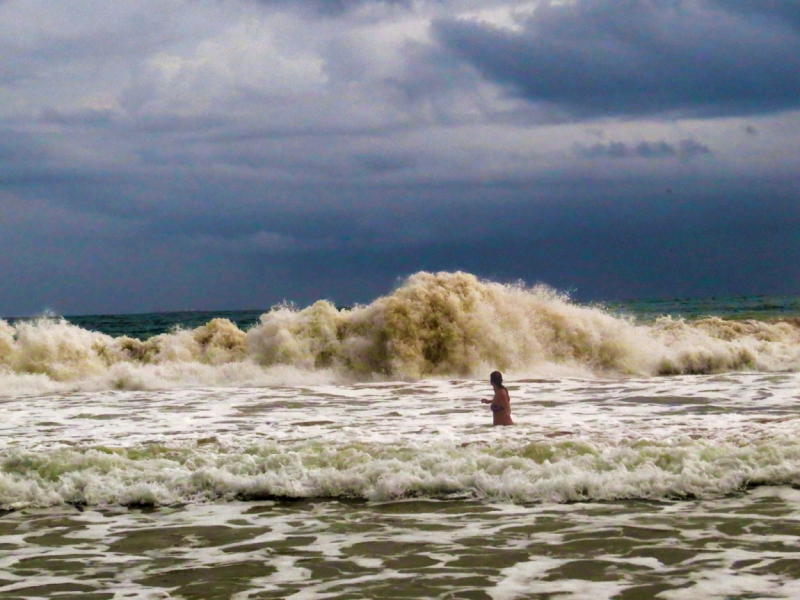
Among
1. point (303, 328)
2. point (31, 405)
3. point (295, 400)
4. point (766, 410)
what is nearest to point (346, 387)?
point (295, 400)

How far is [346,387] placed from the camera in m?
16.8

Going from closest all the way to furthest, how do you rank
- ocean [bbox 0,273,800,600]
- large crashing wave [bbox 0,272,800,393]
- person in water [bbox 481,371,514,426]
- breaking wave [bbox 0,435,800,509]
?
ocean [bbox 0,273,800,600] < breaking wave [bbox 0,435,800,509] < person in water [bbox 481,371,514,426] < large crashing wave [bbox 0,272,800,393]

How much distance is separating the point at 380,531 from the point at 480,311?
42.7ft

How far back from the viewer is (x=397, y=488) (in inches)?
325

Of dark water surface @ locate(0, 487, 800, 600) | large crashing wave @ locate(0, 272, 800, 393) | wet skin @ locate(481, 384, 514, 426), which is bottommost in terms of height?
dark water surface @ locate(0, 487, 800, 600)

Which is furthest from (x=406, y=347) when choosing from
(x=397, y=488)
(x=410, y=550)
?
(x=410, y=550)

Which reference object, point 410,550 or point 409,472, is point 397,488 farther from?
point 410,550

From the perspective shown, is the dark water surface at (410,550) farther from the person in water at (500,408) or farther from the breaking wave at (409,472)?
the person in water at (500,408)

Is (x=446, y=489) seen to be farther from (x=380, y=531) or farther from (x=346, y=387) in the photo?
(x=346, y=387)

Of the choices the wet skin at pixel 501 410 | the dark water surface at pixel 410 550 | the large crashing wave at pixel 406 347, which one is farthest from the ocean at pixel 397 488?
the large crashing wave at pixel 406 347

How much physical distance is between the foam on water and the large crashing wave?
3800mm

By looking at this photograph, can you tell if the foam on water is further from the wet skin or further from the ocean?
the wet skin

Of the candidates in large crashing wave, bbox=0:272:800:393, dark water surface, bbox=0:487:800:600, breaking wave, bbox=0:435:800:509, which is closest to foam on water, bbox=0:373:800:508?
breaking wave, bbox=0:435:800:509

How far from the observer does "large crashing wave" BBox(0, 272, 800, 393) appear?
1872cm
